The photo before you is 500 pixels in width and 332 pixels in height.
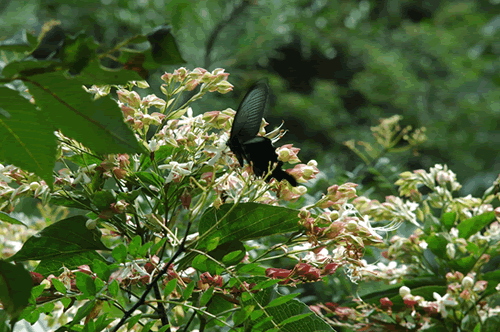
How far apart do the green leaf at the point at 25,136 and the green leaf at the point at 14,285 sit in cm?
7

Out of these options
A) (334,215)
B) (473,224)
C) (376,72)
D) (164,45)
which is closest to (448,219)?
(473,224)

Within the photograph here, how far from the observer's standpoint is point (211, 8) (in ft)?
8.86

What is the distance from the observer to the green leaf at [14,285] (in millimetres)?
264

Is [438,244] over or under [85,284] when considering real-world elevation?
under

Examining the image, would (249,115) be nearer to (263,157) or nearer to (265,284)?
(263,157)

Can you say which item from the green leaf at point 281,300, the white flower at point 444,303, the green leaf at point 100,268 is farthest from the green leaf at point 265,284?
the white flower at point 444,303

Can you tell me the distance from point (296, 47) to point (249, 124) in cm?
627

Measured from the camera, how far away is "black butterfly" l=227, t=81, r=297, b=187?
1.26ft

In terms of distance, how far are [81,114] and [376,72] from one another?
625 cm

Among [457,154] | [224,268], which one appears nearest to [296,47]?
[457,154]

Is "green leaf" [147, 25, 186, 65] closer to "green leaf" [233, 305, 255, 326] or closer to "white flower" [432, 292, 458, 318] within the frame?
"green leaf" [233, 305, 255, 326]

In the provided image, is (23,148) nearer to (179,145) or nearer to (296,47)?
(179,145)

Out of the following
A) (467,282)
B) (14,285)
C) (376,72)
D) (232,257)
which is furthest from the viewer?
(376,72)

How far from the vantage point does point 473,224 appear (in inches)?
26.2
